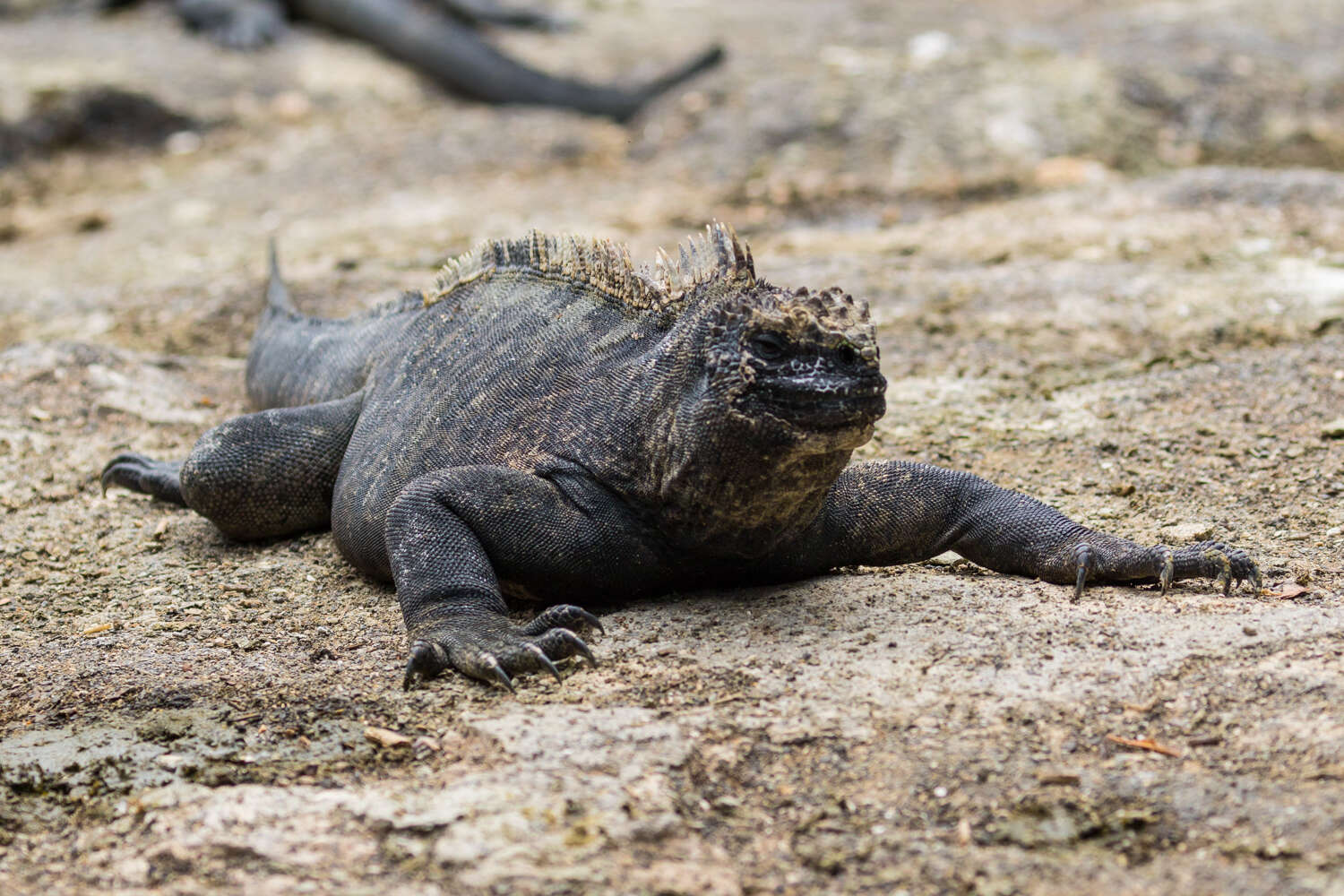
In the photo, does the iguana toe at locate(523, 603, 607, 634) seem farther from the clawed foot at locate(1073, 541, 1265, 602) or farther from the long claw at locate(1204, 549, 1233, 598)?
the long claw at locate(1204, 549, 1233, 598)

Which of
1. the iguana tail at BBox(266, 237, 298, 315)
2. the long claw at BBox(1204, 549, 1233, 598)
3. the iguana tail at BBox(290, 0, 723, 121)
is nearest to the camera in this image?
Result: the long claw at BBox(1204, 549, 1233, 598)

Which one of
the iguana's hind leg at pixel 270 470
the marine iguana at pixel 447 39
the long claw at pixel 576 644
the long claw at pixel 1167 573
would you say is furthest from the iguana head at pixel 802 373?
the marine iguana at pixel 447 39

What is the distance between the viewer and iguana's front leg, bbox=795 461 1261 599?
428 cm

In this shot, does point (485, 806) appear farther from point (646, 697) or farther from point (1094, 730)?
point (1094, 730)

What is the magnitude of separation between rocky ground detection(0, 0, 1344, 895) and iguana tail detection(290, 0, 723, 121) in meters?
0.37

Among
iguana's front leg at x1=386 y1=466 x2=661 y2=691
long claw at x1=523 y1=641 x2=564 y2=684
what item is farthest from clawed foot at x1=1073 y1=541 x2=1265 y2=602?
long claw at x1=523 y1=641 x2=564 y2=684

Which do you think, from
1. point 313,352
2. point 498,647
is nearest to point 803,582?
point 498,647

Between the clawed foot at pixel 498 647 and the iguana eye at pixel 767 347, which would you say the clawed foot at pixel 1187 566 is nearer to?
the iguana eye at pixel 767 347

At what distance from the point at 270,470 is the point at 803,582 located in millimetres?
2242

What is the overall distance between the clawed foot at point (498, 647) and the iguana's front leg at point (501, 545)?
0.01m

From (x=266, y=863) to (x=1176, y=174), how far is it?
8.24 m

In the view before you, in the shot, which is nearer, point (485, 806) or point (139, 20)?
point (485, 806)

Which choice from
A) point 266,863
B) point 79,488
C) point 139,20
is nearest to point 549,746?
point 266,863

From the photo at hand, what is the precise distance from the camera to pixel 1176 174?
9.33m
